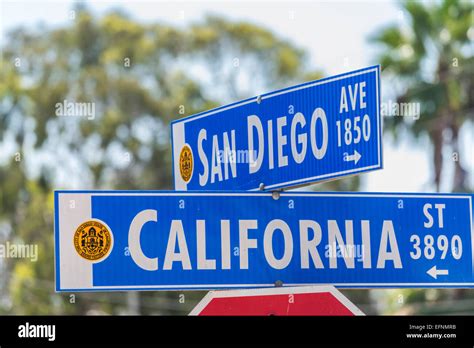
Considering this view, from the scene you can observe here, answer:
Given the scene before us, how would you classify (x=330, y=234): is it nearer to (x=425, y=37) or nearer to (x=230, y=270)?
(x=230, y=270)

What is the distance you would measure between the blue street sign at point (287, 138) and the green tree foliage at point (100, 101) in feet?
95.5

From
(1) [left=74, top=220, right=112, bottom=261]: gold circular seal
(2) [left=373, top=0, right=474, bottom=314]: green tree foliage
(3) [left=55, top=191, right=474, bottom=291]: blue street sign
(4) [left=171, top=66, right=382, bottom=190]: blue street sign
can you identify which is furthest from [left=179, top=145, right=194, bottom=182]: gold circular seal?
(2) [left=373, top=0, right=474, bottom=314]: green tree foliage

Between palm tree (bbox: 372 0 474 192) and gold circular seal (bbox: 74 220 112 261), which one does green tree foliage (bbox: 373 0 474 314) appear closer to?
palm tree (bbox: 372 0 474 192)

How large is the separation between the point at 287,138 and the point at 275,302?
627mm

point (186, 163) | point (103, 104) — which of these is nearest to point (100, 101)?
point (103, 104)

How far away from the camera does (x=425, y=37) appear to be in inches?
1214

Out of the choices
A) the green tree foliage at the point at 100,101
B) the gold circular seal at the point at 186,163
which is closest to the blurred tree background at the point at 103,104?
the green tree foliage at the point at 100,101

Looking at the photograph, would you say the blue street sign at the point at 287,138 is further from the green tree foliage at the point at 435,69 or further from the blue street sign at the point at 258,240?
the green tree foliage at the point at 435,69

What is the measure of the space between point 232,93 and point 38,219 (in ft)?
21.7

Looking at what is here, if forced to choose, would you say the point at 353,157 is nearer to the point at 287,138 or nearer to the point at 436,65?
the point at 287,138

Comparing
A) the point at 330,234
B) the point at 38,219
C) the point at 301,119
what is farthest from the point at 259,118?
the point at 38,219

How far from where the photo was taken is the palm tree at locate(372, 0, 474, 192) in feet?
101

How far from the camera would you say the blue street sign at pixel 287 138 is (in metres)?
4.46

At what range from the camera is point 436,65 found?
3084 centimetres
